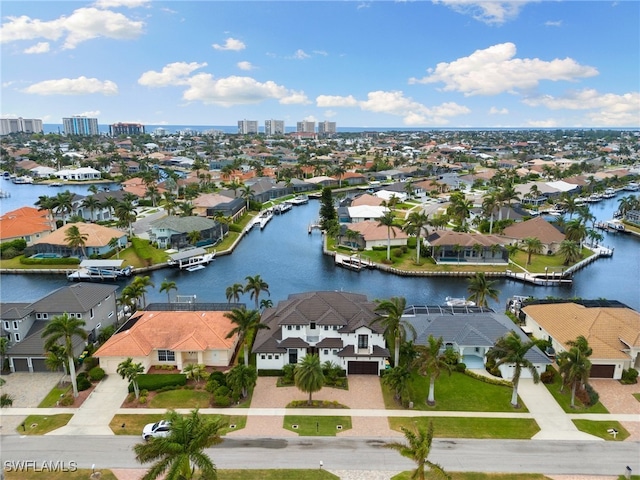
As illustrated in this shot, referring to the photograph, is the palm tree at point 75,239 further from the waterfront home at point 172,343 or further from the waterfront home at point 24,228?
the waterfront home at point 172,343

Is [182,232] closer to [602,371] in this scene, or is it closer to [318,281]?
[318,281]

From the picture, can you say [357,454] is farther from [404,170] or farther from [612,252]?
[404,170]

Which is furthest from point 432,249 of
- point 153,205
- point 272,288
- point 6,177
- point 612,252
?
point 6,177

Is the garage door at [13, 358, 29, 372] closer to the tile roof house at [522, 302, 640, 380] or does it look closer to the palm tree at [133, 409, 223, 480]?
the palm tree at [133, 409, 223, 480]

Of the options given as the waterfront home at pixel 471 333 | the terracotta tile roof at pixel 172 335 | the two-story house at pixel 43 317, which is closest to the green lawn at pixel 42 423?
the terracotta tile roof at pixel 172 335

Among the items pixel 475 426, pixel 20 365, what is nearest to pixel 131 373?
pixel 20 365
